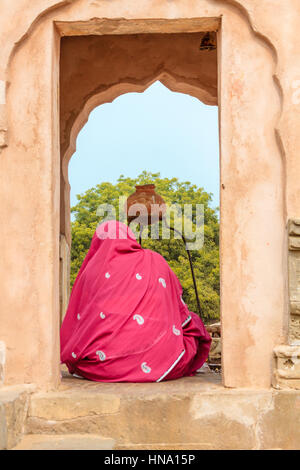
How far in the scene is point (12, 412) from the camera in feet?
10.9

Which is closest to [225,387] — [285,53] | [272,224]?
[272,224]

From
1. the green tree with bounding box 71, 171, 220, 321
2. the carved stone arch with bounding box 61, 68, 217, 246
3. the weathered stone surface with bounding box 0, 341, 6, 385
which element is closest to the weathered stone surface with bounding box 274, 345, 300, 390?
the weathered stone surface with bounding box 0, 341, 6, 385

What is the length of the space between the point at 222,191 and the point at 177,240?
14338 mm

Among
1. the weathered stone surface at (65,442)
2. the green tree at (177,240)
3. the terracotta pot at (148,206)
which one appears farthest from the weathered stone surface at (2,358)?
the green tree at (177,240)

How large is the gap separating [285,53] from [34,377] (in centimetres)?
244

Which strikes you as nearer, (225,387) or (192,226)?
(225,387)

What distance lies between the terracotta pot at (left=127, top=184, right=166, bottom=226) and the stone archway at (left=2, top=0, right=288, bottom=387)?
2.98m

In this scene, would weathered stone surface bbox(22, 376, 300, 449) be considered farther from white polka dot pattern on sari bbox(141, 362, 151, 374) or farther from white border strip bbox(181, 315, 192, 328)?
white border strip bbox(181, 315, 192, 328)

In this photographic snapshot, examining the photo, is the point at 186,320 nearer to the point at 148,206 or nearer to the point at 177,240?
the point at 148,206

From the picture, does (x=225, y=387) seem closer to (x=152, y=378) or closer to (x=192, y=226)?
(x=152, y=378)

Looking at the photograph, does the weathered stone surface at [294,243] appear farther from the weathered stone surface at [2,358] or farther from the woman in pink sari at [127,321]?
the weathered stone surface at [2,358]

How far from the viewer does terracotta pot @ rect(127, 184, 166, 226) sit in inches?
272

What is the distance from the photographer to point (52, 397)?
3.68m

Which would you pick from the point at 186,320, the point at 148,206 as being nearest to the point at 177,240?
the point at 148,206
